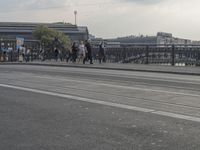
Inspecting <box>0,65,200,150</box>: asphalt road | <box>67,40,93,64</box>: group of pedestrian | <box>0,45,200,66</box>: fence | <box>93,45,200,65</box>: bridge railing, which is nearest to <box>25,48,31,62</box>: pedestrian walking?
<box>67,40,93,64</box>: group of pedestrian

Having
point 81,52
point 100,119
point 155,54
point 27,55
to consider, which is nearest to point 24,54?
point 27,55

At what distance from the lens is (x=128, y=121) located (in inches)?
372

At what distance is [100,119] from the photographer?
382 inches

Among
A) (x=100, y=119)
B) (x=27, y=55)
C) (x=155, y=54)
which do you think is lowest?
(x=100, y=119)

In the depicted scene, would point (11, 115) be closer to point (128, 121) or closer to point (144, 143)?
point (128, 121)

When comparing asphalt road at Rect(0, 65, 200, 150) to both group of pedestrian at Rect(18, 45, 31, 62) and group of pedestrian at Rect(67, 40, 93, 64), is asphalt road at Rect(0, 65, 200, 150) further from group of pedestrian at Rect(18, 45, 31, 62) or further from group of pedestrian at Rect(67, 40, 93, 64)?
group of pedestrian at Rect(18, 45, 31, 62)

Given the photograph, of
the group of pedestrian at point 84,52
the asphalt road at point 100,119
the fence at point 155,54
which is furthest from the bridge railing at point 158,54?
the asphalt road at point 100,119

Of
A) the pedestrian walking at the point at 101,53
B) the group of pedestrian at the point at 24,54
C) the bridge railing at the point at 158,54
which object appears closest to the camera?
the bridge railing at the point at 158,54

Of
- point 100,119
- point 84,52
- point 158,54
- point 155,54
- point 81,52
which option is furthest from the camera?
point 81,52

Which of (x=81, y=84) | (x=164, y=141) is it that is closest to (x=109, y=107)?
(x=164, y=141)

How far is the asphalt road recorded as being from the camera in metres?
7.68

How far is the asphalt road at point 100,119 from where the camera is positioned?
25.2 ft

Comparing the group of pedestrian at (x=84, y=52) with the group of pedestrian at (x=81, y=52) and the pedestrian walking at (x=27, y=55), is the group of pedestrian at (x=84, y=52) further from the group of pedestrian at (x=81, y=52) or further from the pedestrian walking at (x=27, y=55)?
the pedestrian walking at (x=27, y=55)

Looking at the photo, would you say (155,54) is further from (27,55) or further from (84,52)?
(27,55)
